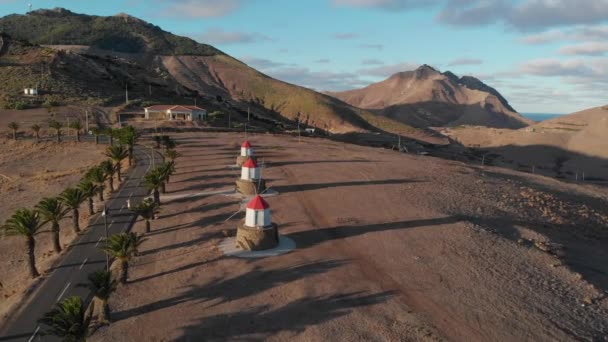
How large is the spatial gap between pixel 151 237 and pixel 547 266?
25.9m

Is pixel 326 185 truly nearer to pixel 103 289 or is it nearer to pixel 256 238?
pixel 256 238

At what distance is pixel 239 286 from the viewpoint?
26594 millimetres

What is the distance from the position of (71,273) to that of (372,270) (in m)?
17.2

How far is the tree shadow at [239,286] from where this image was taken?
24.6 meters

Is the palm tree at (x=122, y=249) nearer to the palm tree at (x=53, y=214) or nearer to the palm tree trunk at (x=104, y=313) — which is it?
the palm tree trunk at (x=104, y=313)

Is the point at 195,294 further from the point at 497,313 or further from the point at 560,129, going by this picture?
the point at 560,129

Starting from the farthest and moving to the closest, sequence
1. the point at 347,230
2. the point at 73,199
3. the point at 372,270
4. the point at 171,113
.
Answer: the point at 171,113 → the point at 347,230 → the point at 73,199 → the point at 372,270

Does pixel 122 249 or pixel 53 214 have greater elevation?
pixel 53 214

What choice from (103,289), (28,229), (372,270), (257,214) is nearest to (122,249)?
(103,289)

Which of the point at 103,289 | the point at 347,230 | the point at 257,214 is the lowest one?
the point at 103,289

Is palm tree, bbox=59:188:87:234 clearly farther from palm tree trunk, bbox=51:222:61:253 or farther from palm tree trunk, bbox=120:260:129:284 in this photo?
palm tree trunk, bbox=120:260:129:284

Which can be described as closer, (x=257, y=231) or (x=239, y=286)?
(x=239, y=286)

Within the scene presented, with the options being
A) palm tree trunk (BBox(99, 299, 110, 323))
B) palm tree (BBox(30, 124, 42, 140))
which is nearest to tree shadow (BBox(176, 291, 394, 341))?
palm tree trunk (BBox(99, 299, 110, 323))

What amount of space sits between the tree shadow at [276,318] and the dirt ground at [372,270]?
0.27 feet
